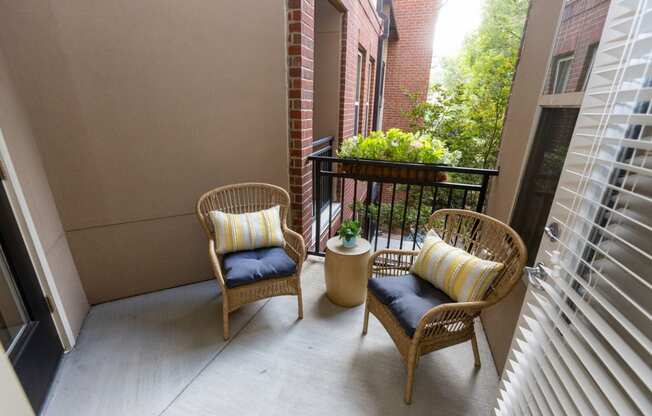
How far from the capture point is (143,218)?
213cm

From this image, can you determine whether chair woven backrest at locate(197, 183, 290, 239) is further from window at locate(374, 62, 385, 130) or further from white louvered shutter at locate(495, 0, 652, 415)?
window at locate(374, 62, 385, 130)

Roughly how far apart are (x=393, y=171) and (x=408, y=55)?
6.65 m

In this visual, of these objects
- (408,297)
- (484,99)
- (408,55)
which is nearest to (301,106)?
(408,297)

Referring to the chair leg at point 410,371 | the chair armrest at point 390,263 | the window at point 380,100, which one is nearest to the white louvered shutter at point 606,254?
the chair leg at point 410,371

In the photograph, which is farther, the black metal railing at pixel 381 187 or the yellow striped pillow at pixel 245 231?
the black metal railing at pixel 381 187

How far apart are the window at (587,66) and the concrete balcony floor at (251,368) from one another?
4.96 ft

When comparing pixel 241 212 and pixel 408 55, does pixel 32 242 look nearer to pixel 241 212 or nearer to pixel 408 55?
pixel 241 212

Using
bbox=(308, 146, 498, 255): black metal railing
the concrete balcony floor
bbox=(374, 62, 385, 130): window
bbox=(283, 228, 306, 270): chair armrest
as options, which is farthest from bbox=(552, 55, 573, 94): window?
bbox=(374, 62, 385, 130): window

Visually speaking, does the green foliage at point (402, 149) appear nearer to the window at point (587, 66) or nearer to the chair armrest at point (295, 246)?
the chair armrest at point (295, 246)

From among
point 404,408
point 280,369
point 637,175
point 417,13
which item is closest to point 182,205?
point 280,369

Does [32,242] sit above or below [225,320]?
above

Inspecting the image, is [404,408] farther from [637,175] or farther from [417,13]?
[417,13]

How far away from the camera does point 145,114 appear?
194 cm

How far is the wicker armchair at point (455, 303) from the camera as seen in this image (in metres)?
1.40
